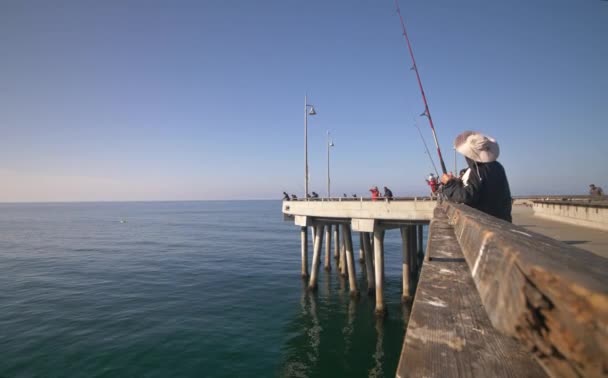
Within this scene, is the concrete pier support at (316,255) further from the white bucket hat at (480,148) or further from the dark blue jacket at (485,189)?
the white bucket hat at (480,148)

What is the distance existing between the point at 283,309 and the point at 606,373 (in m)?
19.7

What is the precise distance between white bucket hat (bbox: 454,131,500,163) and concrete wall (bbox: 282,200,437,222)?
468 inches

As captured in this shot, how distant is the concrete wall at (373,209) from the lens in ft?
54.4

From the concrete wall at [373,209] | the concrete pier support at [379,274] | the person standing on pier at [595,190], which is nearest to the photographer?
the concrete wall at [373,209]

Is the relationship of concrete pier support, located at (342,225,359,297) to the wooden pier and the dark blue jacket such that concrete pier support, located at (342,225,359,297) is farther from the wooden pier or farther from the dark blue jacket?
the wooden pier

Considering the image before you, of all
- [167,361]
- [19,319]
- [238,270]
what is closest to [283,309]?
[167,361]

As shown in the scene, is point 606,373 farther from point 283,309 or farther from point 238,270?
point 238,270

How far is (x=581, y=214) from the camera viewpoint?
1825 cm

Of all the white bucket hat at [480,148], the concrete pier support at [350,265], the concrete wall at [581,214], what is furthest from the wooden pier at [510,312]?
the concrete pier support at [350,265]

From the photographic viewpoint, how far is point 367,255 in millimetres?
21141

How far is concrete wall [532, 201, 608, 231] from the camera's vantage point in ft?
52.6

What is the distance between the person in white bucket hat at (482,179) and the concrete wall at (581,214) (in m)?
15.4

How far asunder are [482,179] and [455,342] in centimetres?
351

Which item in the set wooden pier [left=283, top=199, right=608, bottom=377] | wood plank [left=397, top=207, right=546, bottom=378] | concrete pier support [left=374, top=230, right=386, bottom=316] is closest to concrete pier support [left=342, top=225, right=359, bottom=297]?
concrete pier support [left=374, top=230, right=386, bottom=316]
